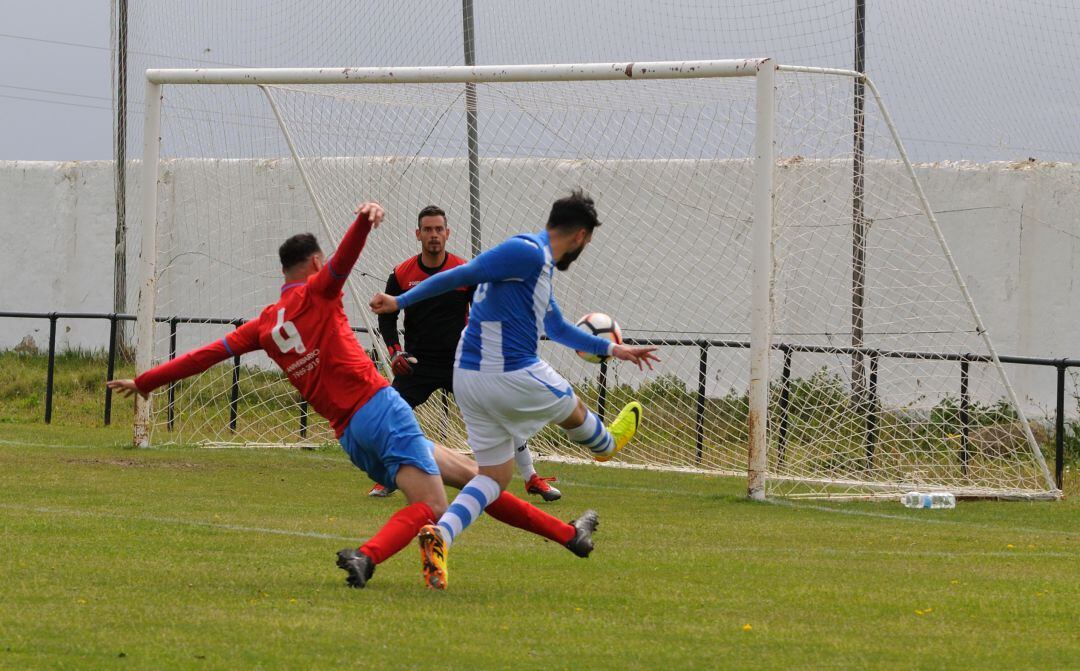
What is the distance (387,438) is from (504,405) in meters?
0.59

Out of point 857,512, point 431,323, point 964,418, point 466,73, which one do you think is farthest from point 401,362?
point 964,418

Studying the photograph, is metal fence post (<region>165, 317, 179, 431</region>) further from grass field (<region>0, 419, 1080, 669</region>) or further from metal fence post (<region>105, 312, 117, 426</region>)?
grass field (<region>0, 419, 1080, 669</region>)

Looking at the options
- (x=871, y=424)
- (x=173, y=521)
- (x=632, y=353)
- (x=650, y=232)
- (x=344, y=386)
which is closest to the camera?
(x=344, y=386)

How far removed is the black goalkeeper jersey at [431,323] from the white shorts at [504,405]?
402 centimetres

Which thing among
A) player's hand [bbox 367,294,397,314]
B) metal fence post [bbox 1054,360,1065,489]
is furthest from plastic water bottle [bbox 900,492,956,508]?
player's hand [bbox 367,294,397,314]

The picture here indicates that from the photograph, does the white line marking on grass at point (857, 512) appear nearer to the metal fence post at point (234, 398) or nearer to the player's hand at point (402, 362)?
the player's hand at point (402, 362)

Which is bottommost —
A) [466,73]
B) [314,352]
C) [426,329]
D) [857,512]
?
[857,512]

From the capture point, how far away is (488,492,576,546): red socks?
7082 millimetres

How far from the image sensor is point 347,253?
6.62m

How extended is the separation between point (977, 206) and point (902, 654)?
12086mm

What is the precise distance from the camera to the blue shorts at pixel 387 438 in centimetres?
681

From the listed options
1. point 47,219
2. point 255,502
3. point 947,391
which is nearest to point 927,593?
point 255,502

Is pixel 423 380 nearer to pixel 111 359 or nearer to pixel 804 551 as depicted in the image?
pixel 804 551

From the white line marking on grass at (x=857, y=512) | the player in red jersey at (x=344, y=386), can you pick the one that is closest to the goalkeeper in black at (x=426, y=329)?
the white line marking on grass at (x=857, y=512)
